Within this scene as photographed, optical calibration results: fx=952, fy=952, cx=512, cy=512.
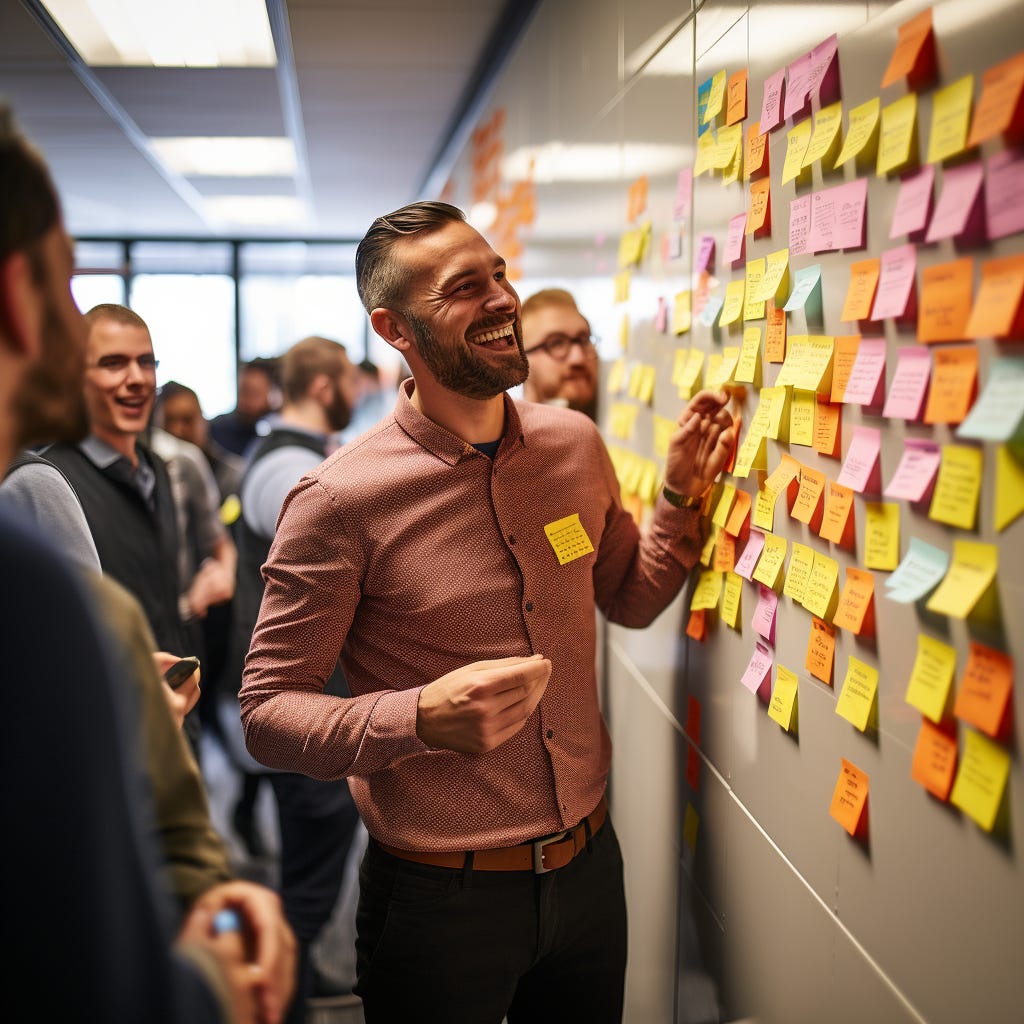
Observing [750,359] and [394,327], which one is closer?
[750,359]

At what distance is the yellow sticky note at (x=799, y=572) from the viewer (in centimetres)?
121

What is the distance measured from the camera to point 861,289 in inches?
40.5

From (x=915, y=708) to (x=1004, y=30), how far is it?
2.03 ft

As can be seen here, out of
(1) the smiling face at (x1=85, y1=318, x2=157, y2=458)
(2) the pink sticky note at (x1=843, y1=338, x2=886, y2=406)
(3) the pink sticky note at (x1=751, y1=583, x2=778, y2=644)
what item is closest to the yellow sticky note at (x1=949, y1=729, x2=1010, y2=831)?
(2) the pink sticky note at (x1=843, y1=338, x2=886, y2=406)

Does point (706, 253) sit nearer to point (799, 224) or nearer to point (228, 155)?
point (799, 224)

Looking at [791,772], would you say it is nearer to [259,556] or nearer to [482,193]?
[259,556]

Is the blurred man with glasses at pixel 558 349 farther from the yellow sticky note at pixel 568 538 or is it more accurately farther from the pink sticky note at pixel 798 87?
the pink sticky note at pixel 798 87

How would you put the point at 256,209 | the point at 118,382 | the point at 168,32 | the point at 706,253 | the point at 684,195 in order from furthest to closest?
1. the point at 256,209
2. the point at 168,32
3. the point at 118,382
4. the point at 684,195
5. the point at 706,253

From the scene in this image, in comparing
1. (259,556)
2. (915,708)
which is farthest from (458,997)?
(259,556)

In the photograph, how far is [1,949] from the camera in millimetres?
539

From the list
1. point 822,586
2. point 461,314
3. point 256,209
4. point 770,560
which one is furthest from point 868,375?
point 256,209

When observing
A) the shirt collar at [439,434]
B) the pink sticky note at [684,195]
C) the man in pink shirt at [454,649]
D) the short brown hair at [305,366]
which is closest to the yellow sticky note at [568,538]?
the man in pink shirt at [454,649]

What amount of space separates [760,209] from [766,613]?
566mm

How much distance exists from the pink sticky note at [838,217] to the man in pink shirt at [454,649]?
0.38m
